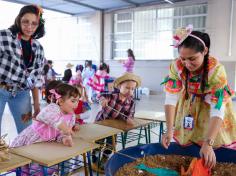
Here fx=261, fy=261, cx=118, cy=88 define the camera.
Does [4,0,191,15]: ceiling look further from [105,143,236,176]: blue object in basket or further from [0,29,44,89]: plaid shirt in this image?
[105,143,236,176]: blue object in basket

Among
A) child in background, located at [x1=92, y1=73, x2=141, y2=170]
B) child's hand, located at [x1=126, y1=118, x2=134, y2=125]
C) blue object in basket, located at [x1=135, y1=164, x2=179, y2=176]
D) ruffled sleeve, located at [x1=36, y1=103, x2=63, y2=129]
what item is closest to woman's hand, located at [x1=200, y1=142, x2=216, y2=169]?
blue object in basket, located at [x1=135, y1=164, x2=179, y2=176]

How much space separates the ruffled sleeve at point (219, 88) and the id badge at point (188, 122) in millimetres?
191

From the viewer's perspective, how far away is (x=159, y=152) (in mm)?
1229

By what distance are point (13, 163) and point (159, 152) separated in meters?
0.64

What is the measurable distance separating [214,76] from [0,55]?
1226 mm

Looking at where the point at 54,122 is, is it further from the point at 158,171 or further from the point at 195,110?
the point at 195,110

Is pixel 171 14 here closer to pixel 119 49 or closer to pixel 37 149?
pixel 119 49

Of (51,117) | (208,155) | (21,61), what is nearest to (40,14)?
(21,61)

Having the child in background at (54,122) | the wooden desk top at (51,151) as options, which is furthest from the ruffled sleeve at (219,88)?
the child in background at (54,122)

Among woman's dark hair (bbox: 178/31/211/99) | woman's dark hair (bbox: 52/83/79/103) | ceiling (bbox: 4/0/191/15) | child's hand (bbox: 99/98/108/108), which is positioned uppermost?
ceiling (bbox: 4/0/191/15)

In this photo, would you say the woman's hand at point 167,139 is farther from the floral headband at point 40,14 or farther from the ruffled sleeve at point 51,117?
the floral headband at point 40,14

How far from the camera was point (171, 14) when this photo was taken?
8.04 m

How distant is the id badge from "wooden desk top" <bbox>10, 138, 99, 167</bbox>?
47cm

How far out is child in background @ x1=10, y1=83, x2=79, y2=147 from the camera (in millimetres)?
1486
